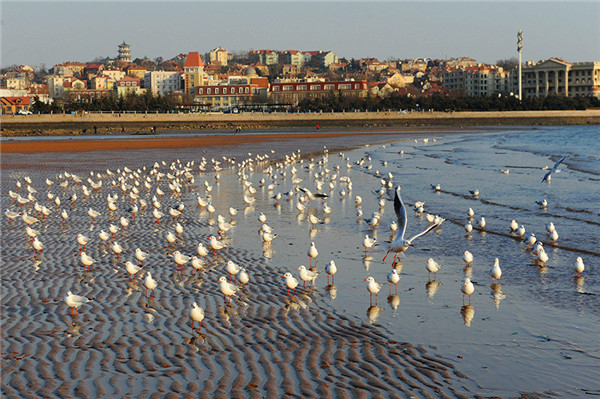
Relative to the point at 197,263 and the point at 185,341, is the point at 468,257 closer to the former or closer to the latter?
the point at 197,263

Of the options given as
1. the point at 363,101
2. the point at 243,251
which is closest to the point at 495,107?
the point at 363,101

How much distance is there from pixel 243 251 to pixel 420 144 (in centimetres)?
3730

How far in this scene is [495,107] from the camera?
99.3 m

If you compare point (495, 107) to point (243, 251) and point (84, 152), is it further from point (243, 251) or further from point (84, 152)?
point (243, 251)

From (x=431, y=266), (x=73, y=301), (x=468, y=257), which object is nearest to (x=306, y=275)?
(x=431, y=266)

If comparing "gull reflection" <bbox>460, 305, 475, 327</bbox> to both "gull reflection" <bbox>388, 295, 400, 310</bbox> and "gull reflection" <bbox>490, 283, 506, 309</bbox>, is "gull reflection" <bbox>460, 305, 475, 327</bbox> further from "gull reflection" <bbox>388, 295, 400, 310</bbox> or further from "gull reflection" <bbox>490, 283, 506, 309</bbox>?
"gull reflection" <bbox>388, 295, 400, 310</bbox>

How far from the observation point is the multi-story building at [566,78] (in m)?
142

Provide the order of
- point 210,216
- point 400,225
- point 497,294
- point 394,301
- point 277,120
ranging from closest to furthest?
point 394,301 < point 497,294 < point 400,225 < point 210,216 < point 277,120

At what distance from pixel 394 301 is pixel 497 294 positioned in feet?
5.05

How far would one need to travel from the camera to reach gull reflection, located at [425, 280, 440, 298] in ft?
32.0

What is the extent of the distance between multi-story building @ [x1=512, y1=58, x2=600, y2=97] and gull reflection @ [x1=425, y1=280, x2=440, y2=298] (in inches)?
5468

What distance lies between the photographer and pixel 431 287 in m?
10.1

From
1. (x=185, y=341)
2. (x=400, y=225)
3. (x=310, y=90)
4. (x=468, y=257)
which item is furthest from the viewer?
(x=310, y=90)

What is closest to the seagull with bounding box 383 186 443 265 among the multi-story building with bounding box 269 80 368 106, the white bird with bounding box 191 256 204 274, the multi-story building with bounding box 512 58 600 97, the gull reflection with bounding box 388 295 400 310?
the gull reflection with bounding box 388 295 400 310
